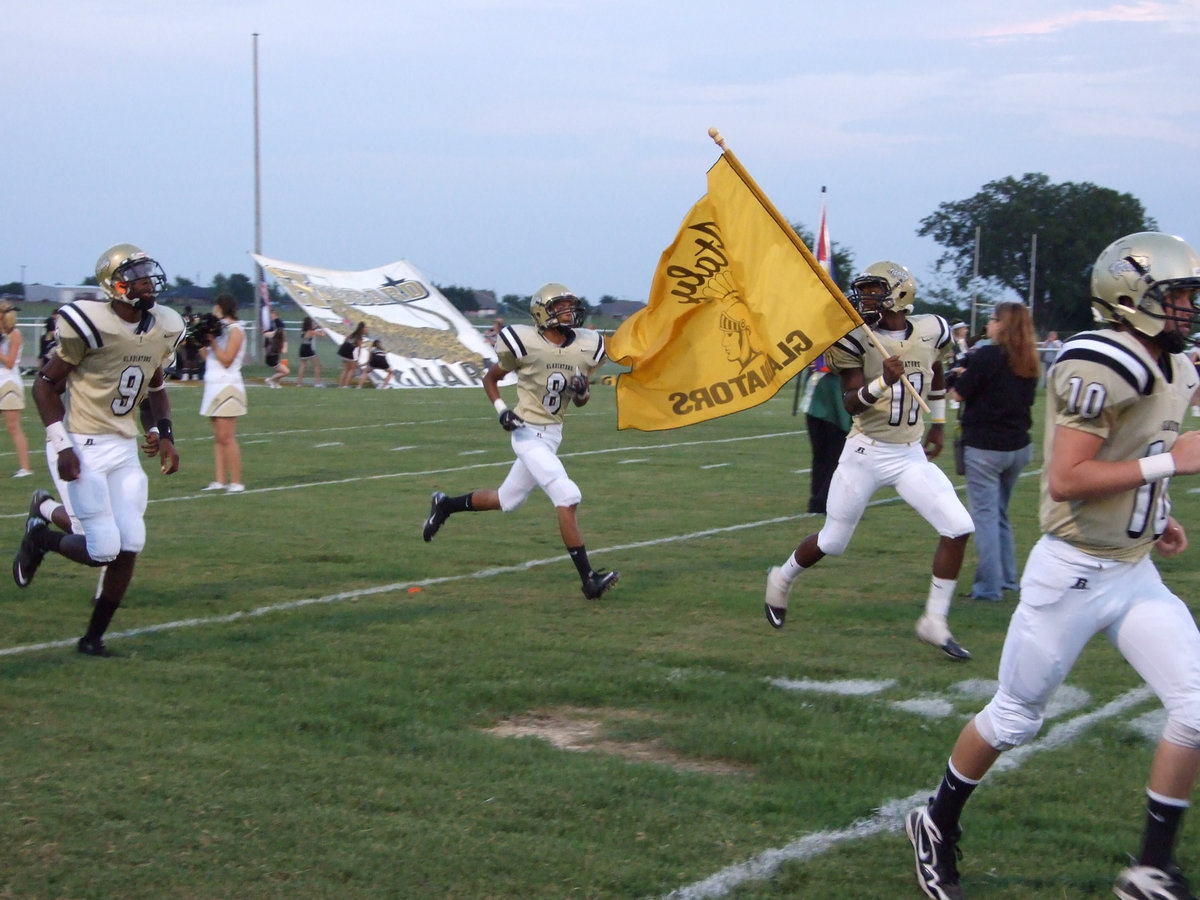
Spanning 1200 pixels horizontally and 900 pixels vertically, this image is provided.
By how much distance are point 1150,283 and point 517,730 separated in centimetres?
300

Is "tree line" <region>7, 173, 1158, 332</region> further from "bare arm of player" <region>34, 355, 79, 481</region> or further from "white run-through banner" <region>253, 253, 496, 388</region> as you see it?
"bare arm of player" <region>34, 355, 79, 481</region>

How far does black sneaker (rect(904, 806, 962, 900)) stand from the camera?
12.7ft

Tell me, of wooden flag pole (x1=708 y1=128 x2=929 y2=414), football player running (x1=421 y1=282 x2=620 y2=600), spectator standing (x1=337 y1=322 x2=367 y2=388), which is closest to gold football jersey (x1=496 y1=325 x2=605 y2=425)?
football player running (x1=421 y1=282 x2=620 y2=600)

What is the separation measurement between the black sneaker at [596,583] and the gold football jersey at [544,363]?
1.10m

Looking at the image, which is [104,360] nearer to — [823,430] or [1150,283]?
[1150,283]

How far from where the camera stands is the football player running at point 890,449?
23.0 ft

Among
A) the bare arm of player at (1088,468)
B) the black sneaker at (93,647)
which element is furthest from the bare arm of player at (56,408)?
the bare arm of player at (1088,468)

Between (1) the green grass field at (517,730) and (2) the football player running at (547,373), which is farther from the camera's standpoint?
(2) the football player running at (547,373)

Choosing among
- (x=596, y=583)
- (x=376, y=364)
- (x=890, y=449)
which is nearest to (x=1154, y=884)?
(x=890, y=449)

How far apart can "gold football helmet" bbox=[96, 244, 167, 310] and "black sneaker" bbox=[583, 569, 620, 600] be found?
9.72 ft

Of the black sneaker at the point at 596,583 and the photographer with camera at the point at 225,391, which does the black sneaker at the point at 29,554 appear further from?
the photographer with camera at the point at 225,391

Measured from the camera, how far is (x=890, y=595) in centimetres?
852

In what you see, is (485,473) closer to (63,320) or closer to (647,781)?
(63,320)

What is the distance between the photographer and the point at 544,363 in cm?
872
